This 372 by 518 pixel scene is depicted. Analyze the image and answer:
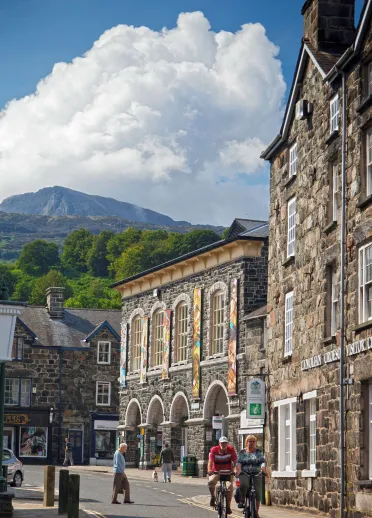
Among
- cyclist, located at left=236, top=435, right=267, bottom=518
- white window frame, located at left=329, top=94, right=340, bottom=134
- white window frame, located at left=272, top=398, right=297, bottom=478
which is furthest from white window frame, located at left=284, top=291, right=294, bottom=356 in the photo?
cyclist, located at left=236, top=435, right=267, bottom=518

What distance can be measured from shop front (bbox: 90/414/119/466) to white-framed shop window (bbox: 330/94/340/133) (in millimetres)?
42798

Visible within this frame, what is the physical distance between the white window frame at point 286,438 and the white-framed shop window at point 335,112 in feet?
22.3

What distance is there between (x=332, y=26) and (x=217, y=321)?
2137cm

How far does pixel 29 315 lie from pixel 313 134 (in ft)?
143

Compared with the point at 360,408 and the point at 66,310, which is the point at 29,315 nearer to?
the point at 66,310

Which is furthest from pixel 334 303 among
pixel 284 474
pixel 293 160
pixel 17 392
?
pixel 17 392

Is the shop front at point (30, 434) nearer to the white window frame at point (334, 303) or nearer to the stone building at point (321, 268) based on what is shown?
the stone building at point (321, 268)

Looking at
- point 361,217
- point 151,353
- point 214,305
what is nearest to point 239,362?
point 214,305

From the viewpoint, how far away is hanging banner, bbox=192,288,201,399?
156 feet

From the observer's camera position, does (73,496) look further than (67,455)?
No

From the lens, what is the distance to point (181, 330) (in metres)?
50.7

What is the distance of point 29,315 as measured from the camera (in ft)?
221

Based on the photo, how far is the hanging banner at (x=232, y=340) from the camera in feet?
144

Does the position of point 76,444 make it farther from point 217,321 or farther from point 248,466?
point 248,466
